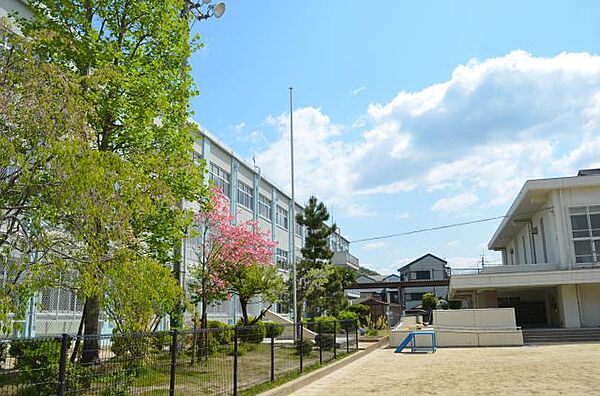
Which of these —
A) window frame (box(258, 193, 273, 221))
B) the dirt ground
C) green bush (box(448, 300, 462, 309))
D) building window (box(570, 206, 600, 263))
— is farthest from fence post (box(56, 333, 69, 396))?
green bush (box(448, 300, 462, 309))

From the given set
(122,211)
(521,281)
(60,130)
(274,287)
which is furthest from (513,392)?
(521,281)

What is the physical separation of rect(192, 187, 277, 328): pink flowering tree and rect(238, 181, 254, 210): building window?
14.4 m

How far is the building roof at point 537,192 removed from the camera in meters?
29.6

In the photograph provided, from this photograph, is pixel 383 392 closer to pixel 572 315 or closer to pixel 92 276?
pixel 92 276

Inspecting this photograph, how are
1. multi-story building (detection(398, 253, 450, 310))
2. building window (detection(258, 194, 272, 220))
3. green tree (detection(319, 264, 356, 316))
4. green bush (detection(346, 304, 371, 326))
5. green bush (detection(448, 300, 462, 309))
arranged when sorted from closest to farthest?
green tree (detection(319, 264, 356, 316)), green bush (detection(346, 304, 371, 326)), building window (detection(258, 194, 272, 220)), green bush (detection(448, 300, 462, 309)), multi-story building (detection(398, 253, 450, 310))

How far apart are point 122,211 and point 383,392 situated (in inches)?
301

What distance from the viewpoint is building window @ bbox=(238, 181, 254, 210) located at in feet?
125

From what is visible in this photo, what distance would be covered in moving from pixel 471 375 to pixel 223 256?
10115mm

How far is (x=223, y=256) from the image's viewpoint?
68.5ft

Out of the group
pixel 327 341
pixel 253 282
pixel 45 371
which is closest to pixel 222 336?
pixel 327 341

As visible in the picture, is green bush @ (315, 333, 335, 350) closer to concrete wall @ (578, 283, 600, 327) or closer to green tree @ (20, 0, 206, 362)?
green tree @ (20, 0, 206, 362)

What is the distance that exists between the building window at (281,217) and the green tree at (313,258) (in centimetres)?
1213

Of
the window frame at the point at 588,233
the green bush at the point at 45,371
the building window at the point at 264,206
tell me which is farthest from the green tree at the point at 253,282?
the building window at the point at 264,206

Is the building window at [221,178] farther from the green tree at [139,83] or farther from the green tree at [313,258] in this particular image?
the green tree at [139,83]
